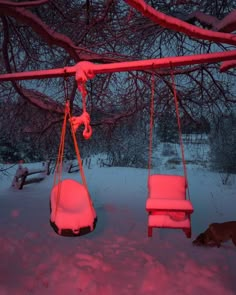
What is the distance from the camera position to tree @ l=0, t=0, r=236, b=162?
382 centimetres

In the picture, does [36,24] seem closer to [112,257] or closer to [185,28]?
[185,28]

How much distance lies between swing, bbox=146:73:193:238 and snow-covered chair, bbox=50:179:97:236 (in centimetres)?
81

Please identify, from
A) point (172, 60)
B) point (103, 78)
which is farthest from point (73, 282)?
point (103, 78)

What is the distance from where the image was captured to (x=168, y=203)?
385 cm

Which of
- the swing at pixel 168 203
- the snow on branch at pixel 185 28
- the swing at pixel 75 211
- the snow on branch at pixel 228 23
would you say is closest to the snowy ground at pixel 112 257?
the swing at pixel 168 203

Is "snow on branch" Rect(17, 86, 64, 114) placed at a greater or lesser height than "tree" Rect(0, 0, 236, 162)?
lesser

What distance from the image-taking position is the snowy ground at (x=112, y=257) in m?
3.92

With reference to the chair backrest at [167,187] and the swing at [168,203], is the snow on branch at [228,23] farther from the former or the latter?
the chair backrest at [167,187]

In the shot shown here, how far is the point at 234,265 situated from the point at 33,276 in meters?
3.20

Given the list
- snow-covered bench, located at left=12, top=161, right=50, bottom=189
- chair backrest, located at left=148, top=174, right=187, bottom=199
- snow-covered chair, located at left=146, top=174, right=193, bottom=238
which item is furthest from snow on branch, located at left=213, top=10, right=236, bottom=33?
snow-covered bench, located at left=12, top=161, right=50, bottom=189

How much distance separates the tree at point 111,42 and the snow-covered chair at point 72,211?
2147mm

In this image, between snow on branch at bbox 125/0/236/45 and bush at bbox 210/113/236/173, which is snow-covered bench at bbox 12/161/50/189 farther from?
bush at bbox 210/113/236/173

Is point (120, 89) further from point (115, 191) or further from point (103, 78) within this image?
point (115, 191)

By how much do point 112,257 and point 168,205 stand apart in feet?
5.87
